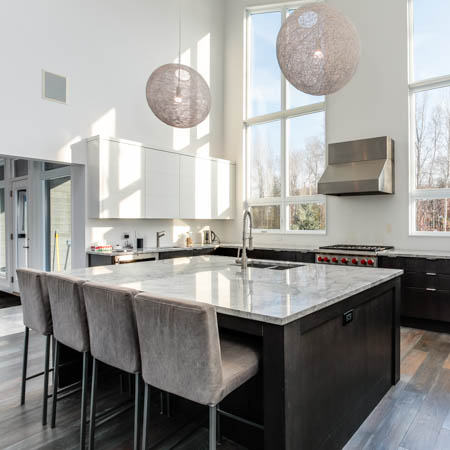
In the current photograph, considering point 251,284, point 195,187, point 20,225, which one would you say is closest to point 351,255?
point 195,187

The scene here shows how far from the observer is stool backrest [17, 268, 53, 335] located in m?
2.33

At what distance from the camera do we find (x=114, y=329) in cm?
183

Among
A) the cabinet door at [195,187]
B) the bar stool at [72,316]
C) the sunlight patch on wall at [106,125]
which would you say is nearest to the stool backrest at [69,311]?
the bar stool at [72,316]

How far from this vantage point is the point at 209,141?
6672mm

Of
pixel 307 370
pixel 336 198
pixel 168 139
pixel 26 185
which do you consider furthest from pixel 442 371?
pixel 26 185

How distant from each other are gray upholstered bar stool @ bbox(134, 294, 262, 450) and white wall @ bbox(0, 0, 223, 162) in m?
3.54

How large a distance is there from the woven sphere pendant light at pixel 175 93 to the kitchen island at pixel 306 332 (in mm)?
1315

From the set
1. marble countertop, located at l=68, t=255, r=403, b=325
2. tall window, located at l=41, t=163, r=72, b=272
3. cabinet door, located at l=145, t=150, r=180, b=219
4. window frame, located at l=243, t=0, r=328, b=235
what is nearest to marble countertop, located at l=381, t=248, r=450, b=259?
window frame, located at l=243, t=0, r=328, b=235

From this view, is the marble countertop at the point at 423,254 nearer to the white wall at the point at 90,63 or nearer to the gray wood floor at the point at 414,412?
the gray wood floor at the point at 414,412

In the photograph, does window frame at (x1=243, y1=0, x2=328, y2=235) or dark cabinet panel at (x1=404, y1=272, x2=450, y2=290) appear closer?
dark cabinet panel at (x1=404, y1=272, x2=450, y2=290)

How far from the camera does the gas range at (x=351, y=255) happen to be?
449 centimetres

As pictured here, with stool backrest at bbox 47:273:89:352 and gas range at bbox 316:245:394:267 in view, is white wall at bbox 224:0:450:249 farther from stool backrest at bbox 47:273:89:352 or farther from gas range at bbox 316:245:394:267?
stool backrest at bbox 47:273:89:352

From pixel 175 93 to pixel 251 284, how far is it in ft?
5.90

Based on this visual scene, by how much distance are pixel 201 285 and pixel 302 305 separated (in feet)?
2.36
